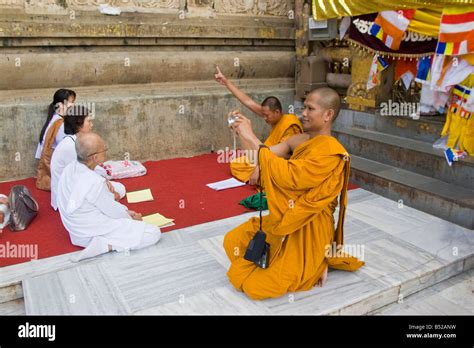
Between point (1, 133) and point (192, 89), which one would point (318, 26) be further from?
→ point (1, 133)

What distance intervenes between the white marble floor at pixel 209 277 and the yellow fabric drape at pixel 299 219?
0.44ft

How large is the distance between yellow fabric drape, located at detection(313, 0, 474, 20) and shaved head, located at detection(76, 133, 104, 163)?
13.2ft

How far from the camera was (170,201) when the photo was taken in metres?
5.09

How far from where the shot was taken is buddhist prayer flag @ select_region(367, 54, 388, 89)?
6.09 metres

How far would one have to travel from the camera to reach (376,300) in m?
3.21

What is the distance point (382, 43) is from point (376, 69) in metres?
0.38

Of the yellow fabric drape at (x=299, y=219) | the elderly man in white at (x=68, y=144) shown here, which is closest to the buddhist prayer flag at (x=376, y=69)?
the yellow fabric drape at (x=299, y=219)

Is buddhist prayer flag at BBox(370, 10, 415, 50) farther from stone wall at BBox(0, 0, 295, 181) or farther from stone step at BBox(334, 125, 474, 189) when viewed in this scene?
stone wall at BBox(0, 0, 295, 181)

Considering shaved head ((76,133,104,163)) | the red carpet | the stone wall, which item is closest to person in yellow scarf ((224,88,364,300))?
shaved head ((76,133,104,163))

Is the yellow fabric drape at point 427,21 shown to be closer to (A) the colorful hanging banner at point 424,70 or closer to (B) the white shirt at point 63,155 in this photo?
(A) the colorful hanging banner at point 424,70

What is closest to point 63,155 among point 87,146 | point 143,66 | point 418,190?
point 87,146
